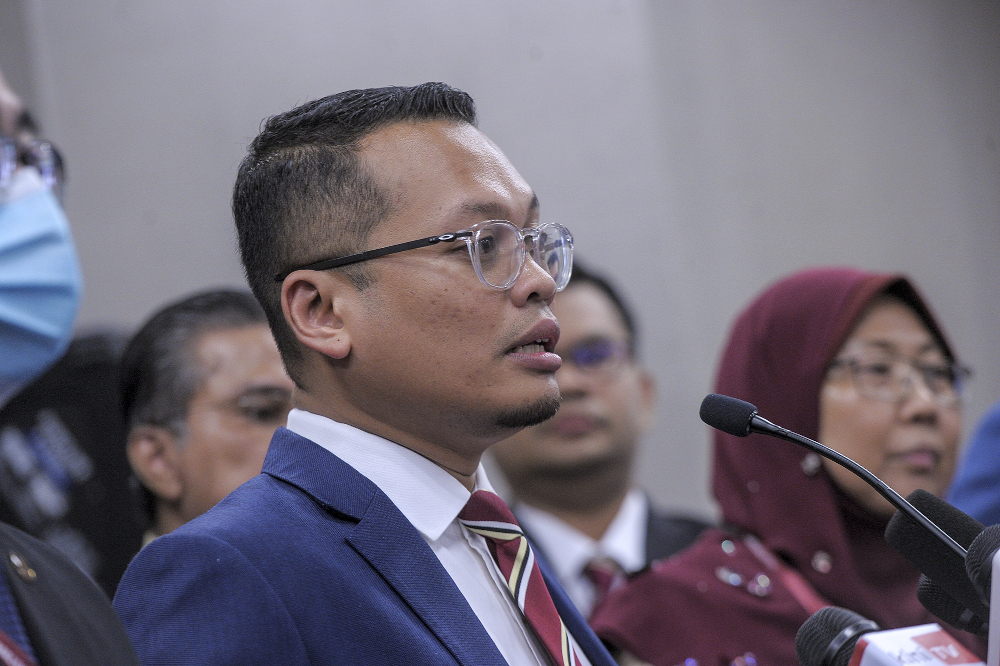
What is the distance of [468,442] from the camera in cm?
136

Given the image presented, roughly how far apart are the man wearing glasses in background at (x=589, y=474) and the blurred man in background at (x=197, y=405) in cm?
82

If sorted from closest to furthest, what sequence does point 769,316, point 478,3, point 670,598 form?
point 670,598
point 769,316
point 478,3

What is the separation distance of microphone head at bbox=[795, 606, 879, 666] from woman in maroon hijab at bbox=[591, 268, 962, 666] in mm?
966

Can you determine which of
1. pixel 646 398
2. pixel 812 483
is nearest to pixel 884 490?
pixel 812 483

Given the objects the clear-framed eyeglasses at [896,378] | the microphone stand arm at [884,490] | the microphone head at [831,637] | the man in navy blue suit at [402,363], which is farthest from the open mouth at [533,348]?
the clear-framed eyeglasses at [896,378]

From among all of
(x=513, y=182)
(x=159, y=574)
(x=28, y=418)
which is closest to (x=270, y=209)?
(x=513, y=182)

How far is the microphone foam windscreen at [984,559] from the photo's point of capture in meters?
0.85

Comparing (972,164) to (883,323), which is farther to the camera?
(972,164)

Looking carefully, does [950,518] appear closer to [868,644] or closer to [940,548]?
[940,548]

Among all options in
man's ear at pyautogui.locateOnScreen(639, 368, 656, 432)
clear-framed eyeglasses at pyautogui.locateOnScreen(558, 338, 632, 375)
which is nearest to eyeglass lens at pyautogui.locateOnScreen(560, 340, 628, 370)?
clear-framed eyeglasses at pyautogui.locateOnScreen(558, 338, 632, 375)

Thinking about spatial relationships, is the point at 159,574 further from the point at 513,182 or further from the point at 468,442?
the point at 513,182

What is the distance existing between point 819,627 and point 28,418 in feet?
7.88

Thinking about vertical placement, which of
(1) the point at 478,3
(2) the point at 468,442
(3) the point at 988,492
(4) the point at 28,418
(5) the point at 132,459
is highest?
(1) the point at 478,3

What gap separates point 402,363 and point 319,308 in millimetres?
146
